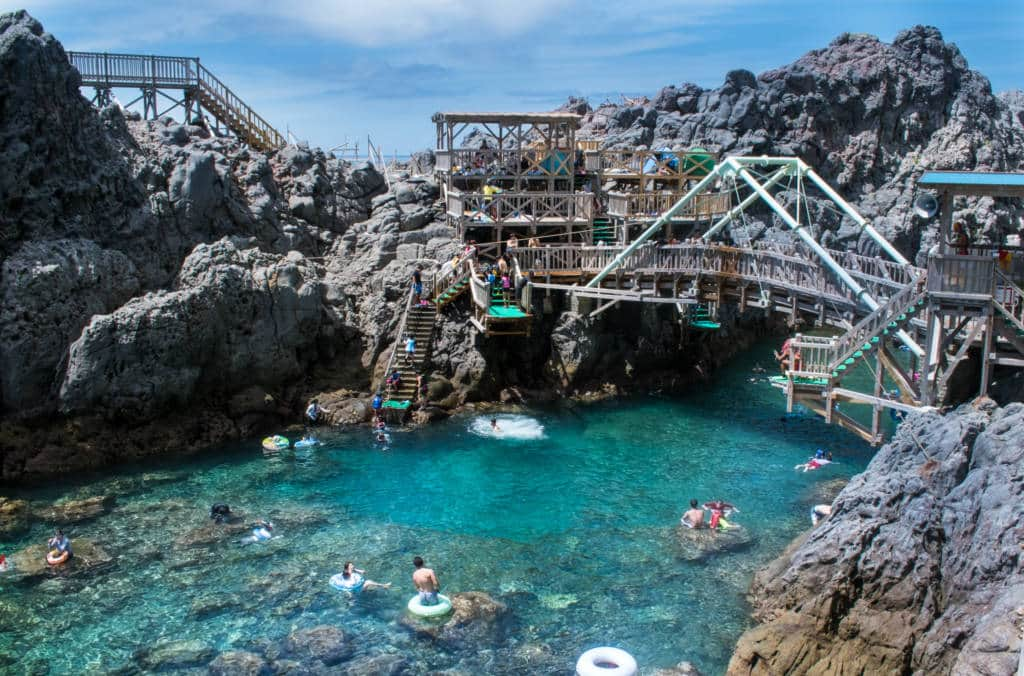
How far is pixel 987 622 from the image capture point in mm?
15148

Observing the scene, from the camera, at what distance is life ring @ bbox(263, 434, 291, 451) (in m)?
31.0

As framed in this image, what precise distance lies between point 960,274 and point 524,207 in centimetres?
2048

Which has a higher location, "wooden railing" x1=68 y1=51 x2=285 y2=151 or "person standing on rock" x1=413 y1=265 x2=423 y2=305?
"wooden railing" x1=68 y1=51 x2=285 y2=151

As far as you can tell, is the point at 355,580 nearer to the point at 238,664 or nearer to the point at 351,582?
the point at 351,582

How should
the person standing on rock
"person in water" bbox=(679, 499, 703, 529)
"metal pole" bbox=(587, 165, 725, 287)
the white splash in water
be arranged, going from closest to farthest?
"person in water" bbox=(679, 499, 703, 529) → the white splash in water → "metal pole" bbox=(587, 165, 725, 287) → the person standing on rock

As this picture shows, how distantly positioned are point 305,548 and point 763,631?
1178cm

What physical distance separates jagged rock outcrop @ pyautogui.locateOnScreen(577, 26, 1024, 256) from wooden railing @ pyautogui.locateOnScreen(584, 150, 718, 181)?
847 centimetres

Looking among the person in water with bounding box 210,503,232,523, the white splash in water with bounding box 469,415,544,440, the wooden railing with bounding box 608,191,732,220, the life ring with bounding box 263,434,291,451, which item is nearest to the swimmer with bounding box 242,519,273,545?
the person in water with bounding box 210,503,232,523

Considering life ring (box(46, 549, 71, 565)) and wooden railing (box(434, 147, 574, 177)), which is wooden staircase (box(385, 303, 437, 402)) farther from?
life ring (box(46, 549, 71, 565))

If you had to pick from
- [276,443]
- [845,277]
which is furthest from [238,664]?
[845,277]

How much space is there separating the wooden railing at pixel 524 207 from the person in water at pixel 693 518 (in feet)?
59.3

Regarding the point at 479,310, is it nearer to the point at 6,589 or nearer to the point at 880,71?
the point at 6,589

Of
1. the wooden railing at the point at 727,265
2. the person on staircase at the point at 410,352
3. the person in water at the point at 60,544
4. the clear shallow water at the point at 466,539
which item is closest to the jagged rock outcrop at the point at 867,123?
the wooden railing at the point at 727,265

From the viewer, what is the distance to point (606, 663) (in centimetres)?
1705
